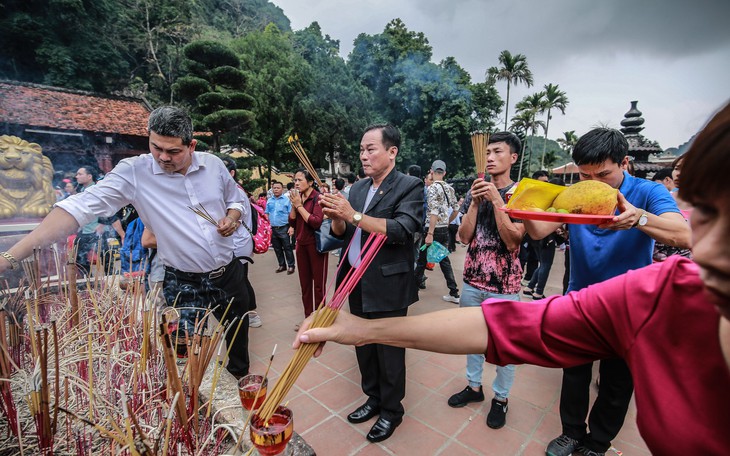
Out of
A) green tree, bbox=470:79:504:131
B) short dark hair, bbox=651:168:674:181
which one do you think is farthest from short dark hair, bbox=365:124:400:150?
green tree, bbox=470:79:504:131

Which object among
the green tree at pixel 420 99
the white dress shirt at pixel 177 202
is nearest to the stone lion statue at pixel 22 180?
the white dress shirt at pixel 177 202

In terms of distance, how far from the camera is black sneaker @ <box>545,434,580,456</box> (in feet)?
6.57

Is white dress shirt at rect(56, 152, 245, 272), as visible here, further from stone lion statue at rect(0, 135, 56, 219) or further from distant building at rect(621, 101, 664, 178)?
distant building at rect(621, 101, 664, 178)

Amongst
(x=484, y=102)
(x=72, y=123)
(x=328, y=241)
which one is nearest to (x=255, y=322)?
(x=328, y=241)

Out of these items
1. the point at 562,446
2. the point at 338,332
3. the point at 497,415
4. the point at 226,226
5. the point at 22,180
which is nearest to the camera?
the point at 338,332

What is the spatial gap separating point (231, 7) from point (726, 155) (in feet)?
161

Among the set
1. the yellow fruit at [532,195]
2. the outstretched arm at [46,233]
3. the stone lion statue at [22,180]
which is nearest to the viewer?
the outstretched arm at [46,233]

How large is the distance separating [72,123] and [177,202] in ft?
51.5

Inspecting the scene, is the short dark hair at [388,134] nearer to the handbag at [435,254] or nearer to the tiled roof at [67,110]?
the handbag at [435,254]

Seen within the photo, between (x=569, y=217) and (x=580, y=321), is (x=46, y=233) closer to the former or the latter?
(x=580, y=321)

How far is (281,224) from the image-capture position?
6324 millimetres

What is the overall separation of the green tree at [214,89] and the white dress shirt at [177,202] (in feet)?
44.6

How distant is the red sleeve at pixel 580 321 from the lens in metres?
0.78

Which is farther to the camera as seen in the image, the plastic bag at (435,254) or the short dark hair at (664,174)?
the plastic bag at (435,254)
